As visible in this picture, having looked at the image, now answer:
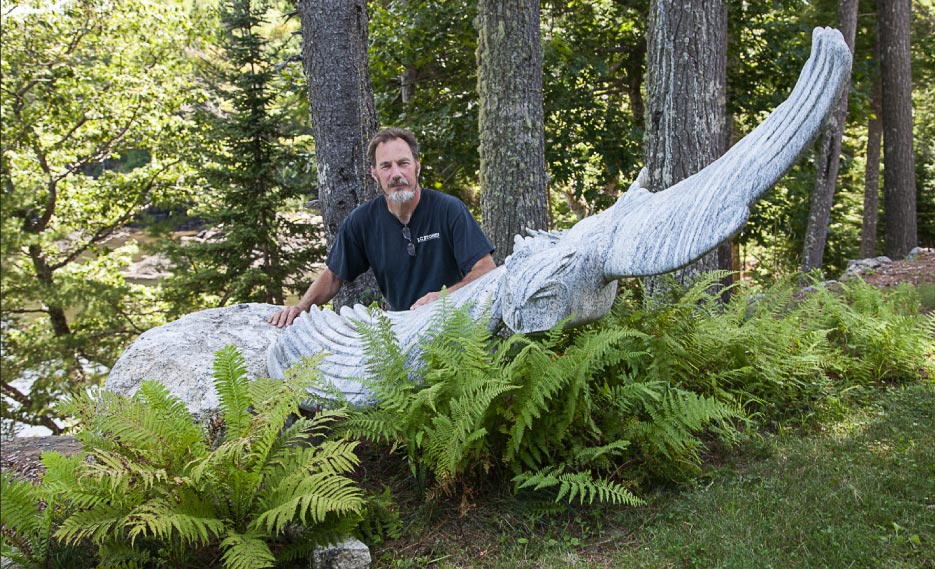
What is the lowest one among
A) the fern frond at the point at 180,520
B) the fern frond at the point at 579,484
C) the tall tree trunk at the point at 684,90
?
the fern frond at the point at 579,484

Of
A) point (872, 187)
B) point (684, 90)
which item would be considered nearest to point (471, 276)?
point (684, 90)

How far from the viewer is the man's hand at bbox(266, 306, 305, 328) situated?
15.4ft

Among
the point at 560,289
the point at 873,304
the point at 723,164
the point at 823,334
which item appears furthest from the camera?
the point at 873,304

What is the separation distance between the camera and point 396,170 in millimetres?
4461

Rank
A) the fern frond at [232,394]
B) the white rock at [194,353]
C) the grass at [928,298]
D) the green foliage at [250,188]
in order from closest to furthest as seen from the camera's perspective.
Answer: the fern frond at [232,394], the white rock at [194,353], the grass at [928,298], the green foliage at [250,188]

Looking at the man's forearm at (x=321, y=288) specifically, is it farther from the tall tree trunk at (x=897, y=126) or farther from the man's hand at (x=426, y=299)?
the tall tree trunk at (x=897, y=126)

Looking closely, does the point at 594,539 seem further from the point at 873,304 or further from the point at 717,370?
the point at 873,304

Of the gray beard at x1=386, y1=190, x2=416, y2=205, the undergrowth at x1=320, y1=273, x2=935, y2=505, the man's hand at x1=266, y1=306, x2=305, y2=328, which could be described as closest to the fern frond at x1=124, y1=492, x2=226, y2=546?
the undergrowth at x1=320, y1=273, x2=935, y2=505

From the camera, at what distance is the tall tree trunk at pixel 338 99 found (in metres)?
5.93

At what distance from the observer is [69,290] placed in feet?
43.2

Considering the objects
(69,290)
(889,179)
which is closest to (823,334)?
(889,179)

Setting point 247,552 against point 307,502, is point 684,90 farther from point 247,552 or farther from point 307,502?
point 247,552

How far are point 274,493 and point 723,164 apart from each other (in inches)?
104

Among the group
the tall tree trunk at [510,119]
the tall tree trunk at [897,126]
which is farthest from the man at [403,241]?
the tall tree trunk at [897,126]
